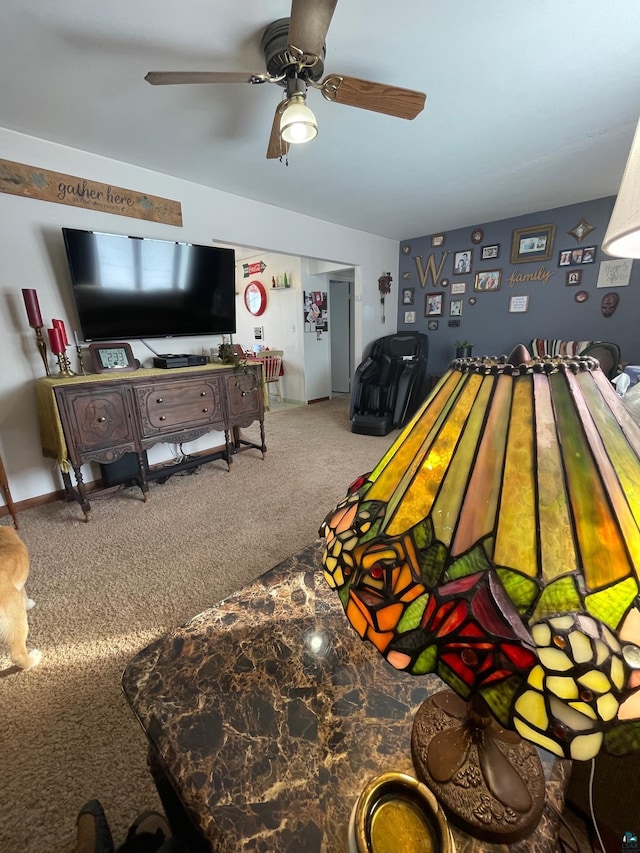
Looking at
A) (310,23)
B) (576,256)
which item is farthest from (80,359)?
(576,256)

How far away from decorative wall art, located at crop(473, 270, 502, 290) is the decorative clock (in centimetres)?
308

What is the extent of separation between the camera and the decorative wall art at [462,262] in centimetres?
419

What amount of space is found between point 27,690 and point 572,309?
16.0 ft

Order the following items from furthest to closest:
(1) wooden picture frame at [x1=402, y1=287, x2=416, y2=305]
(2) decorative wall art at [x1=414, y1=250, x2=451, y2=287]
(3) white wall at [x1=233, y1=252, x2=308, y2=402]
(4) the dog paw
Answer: (3) white wall at [x1=233, y1=252, x2=308, y2=402], (1) wooden picture frame at [x1=402, y1=287, x2=416, y2=305], (2) decorative wall art at [x1=414, y1=250, x2=451, y2=287], (4) the dog paw

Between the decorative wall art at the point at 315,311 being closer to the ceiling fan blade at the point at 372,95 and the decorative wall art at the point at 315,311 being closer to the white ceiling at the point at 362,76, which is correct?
the white ceiling at the point at 362,76

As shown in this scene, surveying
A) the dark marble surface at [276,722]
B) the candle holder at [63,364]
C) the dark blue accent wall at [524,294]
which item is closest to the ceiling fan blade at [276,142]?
the candle holder at [63,364]

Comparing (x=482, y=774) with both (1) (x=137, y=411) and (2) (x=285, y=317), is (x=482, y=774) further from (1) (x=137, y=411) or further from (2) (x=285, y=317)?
(2) (x=285, y=317)

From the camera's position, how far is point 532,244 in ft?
12.3

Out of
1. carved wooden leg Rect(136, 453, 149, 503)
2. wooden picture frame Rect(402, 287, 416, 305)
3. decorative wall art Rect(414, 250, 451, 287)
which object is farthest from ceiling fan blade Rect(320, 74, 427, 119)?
wooden picture frame Rect(402, 287, 416, 305)

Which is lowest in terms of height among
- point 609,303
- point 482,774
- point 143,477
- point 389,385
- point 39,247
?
point 143,477

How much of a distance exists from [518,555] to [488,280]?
4.60 metres

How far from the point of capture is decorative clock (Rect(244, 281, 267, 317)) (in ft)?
18.2

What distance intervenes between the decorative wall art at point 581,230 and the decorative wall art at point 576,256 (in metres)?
0.10

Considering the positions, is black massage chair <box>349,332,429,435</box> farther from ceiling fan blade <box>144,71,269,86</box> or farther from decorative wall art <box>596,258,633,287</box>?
ceiling fan blade <box>144,71,269,86</box>
